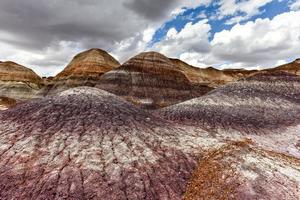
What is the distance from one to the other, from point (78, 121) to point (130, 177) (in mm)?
6605

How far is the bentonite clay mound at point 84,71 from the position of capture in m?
82.7

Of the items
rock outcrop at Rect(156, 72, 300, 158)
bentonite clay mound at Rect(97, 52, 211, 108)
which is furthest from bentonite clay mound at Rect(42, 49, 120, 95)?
rock outcrop at Rect(156, 72, 300, 158)

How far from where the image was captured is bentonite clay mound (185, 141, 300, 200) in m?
14.6

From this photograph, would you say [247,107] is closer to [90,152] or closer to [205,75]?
[90,152]

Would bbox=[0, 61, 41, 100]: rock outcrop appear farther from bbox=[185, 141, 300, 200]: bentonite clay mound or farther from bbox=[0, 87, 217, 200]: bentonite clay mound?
bbox=[185, 141, 300, 200]: bentonite clay mound

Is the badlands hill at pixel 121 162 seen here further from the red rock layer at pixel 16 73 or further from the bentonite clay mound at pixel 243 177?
the red rock layer at pixel 16 73

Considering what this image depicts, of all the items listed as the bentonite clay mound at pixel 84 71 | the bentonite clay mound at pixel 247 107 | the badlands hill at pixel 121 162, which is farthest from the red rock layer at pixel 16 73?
the badlands hill at pixel 121 162

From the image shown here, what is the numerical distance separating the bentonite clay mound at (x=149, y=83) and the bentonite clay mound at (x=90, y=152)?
121 feet

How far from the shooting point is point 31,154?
17609 millimetres

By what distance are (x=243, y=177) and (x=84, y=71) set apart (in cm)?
7400

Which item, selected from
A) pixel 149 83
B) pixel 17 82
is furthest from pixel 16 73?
pixel 149 83

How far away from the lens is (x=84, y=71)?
86062mm

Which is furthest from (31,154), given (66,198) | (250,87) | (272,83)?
(272,83)

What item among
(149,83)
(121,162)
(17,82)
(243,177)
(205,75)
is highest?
(121,162)
